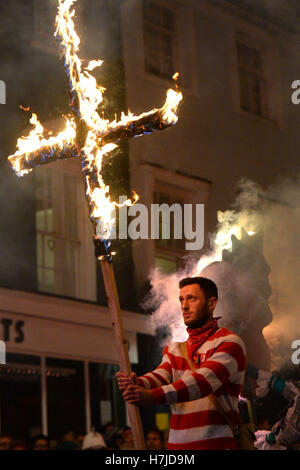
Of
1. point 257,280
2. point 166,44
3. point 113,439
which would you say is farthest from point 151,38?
point 257,280

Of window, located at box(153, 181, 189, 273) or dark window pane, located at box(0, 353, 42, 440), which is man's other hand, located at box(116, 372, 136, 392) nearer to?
dark window pane, located at box(0, 353, 42, 440)

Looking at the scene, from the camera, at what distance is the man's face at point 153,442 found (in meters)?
9.51

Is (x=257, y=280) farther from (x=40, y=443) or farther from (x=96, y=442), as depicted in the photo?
(x=96, y=442)

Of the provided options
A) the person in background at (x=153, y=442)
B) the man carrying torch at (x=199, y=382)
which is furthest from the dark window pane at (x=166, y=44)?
the man carrying torch at (x=199, y=382)

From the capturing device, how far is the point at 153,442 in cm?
955

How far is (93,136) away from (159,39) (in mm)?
9487

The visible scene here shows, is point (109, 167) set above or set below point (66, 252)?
above

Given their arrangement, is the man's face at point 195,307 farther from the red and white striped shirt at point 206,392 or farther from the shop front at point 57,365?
the shop front at point 57,365

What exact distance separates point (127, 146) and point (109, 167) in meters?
0.45

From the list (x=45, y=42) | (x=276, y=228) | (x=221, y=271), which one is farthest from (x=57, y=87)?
(x=221, y=271)

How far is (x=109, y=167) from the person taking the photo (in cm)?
1300

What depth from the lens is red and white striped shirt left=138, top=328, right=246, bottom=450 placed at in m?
4.43

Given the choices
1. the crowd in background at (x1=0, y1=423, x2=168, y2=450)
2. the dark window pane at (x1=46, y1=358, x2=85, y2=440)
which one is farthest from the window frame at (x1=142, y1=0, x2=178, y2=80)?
the crowd in background at (x1=0, y1=423, x2=168, y2=450)
